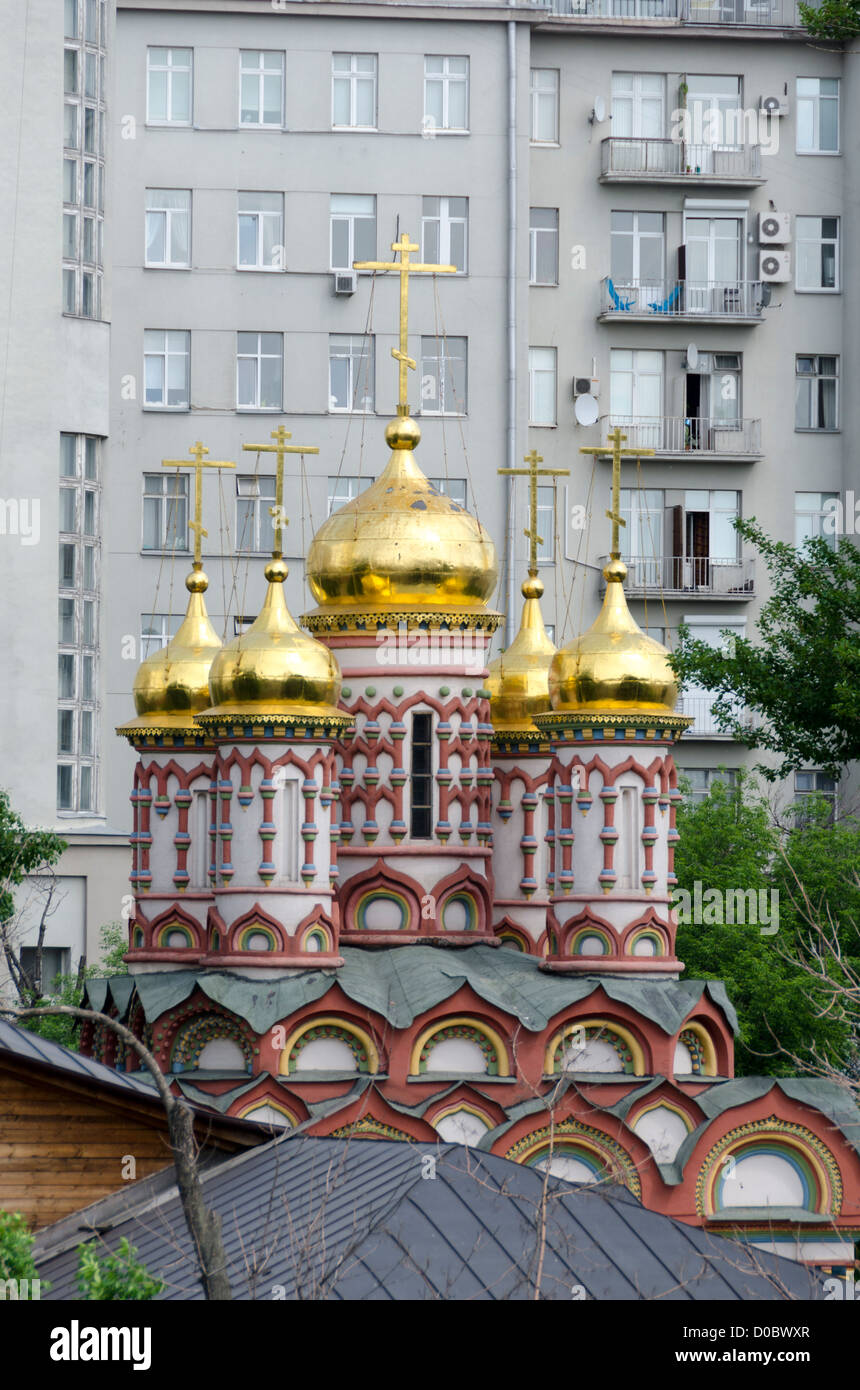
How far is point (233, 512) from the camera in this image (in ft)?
128

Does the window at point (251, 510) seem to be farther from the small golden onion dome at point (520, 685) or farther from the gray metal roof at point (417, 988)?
the gray metal roof at point (417, 988)

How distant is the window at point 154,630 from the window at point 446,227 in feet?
22.0

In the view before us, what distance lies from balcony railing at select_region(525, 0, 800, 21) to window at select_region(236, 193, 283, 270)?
585cm

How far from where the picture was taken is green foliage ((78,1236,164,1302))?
35.6 feet

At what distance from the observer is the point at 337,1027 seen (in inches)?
861

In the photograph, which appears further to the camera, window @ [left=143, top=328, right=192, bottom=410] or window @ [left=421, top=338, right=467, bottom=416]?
window @ [left=143, top=328, right=192, bottom=410]

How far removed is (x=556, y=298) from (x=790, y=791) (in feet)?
27.5

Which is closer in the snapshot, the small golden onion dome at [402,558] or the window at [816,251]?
the small golden onion dome at [402,558]

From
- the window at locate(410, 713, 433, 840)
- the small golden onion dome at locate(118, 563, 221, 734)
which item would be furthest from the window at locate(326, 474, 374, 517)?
the window at locate(410, 713, 433, 840)

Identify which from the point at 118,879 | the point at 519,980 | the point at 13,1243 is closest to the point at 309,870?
the point at 519,980

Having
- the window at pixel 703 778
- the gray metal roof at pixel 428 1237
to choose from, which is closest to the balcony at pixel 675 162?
the window at pixel 703 778

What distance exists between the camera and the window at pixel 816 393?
41.3 metres

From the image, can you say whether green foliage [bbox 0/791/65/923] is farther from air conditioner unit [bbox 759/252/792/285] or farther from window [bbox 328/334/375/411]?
air conditioner unit [bbox 759/252/792/285]
